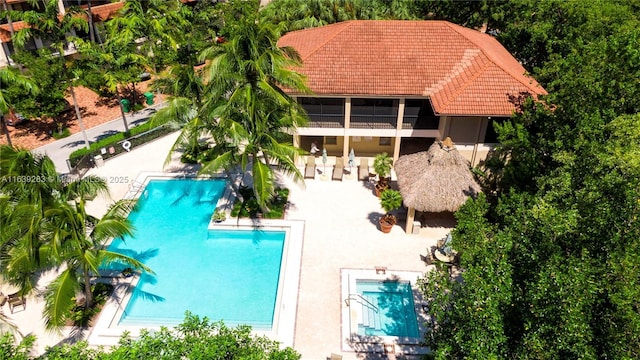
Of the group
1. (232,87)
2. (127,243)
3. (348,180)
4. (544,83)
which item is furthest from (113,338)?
(544,83)

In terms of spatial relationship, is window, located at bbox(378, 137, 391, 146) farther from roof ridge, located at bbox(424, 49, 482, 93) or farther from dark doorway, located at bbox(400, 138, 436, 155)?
roof ridge, located at bbox(424, 49, 482, 93)

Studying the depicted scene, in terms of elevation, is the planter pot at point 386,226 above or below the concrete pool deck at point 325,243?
above

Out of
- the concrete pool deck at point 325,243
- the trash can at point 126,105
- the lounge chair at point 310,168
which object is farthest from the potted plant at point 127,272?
the trash can at point 126,105

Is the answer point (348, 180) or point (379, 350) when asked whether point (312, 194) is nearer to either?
point (348, 180)

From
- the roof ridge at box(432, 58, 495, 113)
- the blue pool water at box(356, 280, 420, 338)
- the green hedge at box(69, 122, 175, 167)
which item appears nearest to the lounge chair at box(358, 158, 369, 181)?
the roof ridge at box(432, 58, 495, 113)

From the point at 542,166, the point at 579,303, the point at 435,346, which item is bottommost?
the point at 435,346

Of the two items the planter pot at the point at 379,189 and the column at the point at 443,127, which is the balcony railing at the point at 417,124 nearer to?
the column at the point at 443,127
